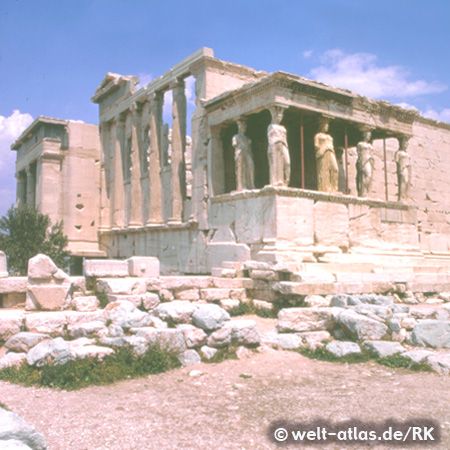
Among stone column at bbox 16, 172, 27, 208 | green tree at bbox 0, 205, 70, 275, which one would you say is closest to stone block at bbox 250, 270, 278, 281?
green tree at bbox 0, 205, 70, 275

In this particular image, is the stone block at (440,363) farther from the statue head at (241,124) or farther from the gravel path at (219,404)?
the statue head at (241,124)

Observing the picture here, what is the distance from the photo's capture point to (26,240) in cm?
1594

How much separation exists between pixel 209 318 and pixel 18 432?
388cm

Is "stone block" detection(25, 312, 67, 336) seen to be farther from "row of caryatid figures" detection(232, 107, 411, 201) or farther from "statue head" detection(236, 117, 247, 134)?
"statue head" detection(236, 117, 247, 134)

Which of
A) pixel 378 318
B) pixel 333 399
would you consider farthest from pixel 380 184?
pixel 333 399

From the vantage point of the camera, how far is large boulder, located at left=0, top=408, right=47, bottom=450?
293 cm

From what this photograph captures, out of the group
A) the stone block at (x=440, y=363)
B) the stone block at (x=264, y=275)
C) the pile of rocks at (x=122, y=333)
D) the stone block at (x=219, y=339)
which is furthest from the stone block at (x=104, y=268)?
the stone block at (x=440, y=363)

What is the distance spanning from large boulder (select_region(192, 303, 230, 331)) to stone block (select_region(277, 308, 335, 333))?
3.33 ft

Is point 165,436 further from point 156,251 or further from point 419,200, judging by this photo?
point 419,200

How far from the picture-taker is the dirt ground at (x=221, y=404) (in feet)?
12.6

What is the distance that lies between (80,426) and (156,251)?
37.0ft

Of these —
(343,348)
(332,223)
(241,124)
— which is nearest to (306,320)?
(343,348)

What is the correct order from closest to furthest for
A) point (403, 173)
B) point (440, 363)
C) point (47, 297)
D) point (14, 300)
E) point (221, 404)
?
point (221, 404) < point (440, 363) < point (47, 297) < point (14, 300) < point (403, 173)

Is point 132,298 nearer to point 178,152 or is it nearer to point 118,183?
point 178,152
